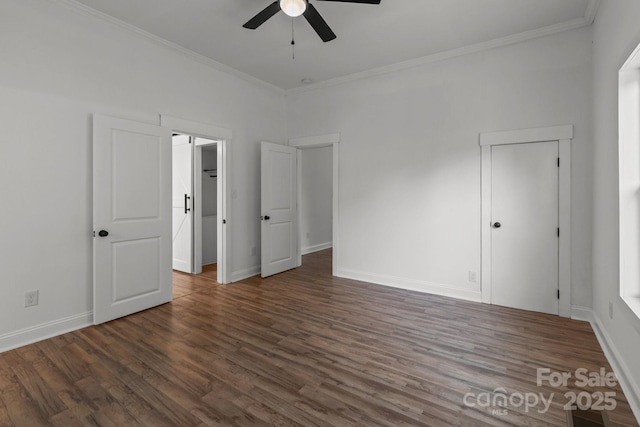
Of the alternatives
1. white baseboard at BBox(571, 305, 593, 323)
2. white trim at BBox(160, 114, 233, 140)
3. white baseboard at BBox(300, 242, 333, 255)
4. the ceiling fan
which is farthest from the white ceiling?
white baseboard at BBox(300, 242, 333, 255)

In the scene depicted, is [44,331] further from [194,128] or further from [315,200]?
[315,200]

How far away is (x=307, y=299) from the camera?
376 centimetres

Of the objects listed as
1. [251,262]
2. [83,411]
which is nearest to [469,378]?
[83,411]

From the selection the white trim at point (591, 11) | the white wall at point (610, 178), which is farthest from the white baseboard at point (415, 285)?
the white trim at point (591, 11)

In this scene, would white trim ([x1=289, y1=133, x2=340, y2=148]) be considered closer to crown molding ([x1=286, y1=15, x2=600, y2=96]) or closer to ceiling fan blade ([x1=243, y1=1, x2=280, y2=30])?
crown molding ([x1=286, y1=15, x2=600, y2=96])

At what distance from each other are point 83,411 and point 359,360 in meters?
1.78

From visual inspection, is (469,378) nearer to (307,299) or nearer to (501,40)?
(307,299)

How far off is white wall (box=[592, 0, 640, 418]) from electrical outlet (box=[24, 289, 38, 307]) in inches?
173

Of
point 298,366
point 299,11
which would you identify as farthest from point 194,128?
point 298,366

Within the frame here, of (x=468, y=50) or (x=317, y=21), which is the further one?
(x=468, y=50)

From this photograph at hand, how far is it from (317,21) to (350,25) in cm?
86

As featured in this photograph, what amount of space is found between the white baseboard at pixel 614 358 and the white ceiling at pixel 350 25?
2907mm

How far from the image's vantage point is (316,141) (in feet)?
16.4

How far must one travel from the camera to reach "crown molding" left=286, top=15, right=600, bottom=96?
3104mm
